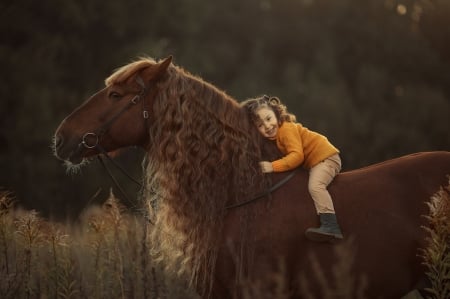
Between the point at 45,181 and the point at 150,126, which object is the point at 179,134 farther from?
the point at 45,181

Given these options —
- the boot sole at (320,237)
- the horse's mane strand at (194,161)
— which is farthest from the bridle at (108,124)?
the boot sole at (320,237)

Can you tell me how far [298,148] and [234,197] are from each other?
1.98 ft

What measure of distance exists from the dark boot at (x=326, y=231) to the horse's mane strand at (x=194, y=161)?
0.52m

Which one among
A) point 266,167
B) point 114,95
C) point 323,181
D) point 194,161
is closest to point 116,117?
point 114,95

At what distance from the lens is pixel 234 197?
185 inches

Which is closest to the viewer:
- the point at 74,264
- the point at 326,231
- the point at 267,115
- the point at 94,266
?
the point at 326,231

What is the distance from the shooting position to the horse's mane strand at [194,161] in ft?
15.3

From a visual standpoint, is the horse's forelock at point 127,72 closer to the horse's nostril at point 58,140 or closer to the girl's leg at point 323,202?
the horse's nostril at point 58,140

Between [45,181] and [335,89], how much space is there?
970 centimetres

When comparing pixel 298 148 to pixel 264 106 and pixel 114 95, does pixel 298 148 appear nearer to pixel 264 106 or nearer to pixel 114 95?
pixel 264 106

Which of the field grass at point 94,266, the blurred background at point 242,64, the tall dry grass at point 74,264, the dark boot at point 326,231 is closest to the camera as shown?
the dark boot at point 326,231

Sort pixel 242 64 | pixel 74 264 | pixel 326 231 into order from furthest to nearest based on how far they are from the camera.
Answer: pixel 242 64
pixel 74 264
pixel 326 231

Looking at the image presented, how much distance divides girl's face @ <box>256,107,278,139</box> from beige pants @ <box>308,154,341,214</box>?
1.39ft

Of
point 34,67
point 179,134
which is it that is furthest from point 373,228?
point 34,67
